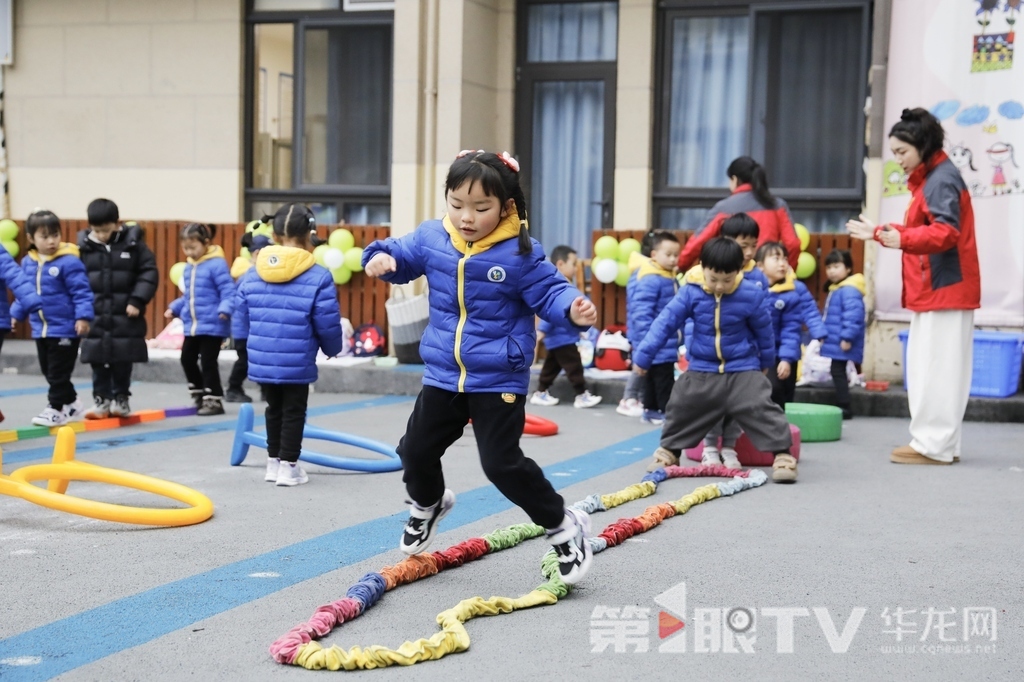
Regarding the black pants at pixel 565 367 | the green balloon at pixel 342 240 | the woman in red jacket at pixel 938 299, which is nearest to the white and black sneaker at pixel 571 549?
the woman in red jacket at pixel 938 299

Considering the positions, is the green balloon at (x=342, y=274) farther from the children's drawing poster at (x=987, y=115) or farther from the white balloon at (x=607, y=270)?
the children's drawing poster at (x=987, y=115)

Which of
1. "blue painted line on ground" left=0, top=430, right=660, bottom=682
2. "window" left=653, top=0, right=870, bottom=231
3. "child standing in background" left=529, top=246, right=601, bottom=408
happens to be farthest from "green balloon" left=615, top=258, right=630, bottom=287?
"blue painted line on ground" left=0, top=430, right=660, bottom=682

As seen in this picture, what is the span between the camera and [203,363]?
34.4ft

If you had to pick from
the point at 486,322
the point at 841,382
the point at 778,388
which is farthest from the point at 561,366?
the point at 486,322

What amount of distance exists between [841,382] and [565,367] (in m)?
2.35

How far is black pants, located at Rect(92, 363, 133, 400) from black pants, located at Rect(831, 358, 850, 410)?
5.75 m

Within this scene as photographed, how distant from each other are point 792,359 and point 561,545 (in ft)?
17.3

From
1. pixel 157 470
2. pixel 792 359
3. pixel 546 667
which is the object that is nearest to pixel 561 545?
pixel 546 667

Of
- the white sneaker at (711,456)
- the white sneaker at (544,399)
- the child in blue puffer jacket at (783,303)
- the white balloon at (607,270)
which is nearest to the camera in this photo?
the white sneaker at (711,456)

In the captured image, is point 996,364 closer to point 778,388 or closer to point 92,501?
point 778,388

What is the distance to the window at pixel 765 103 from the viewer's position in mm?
13430

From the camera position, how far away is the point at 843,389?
34.6 ft

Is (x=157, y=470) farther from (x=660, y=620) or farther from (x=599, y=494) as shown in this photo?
(x=660, y=620)

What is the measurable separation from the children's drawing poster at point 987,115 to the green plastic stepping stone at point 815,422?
9.10 feet
